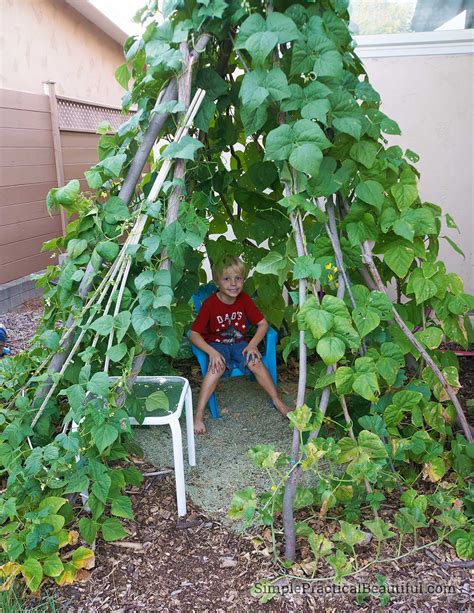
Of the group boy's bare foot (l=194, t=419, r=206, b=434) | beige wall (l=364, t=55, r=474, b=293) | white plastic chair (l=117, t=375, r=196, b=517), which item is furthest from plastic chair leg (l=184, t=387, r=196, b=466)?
beige wall (l=364, t=55, r=474, b=293)

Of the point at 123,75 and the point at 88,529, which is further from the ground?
the point at 123,75

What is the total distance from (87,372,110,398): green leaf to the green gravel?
71 cm

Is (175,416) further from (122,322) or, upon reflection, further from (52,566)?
(52,566)

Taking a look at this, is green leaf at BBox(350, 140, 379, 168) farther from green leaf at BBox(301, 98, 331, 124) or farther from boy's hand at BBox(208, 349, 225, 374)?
boy's hand at BBox(208, 349, 225, 374)

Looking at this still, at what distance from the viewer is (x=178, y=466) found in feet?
7.06

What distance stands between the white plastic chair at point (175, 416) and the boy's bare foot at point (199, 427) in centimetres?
→ 25

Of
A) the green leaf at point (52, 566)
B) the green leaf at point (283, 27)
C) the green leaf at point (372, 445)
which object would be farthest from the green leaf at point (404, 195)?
the green leaf at point (52, 566)

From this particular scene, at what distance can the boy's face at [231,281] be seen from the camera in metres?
2.94

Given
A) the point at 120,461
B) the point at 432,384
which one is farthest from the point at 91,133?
the point at 432,384

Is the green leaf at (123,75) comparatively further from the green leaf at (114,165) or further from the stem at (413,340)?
the stem at (413,340)

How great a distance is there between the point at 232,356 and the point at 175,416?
A: 92cm

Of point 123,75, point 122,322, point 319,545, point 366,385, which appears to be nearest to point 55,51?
point 123,75

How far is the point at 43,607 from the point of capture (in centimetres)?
179

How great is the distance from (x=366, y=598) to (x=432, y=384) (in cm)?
83
